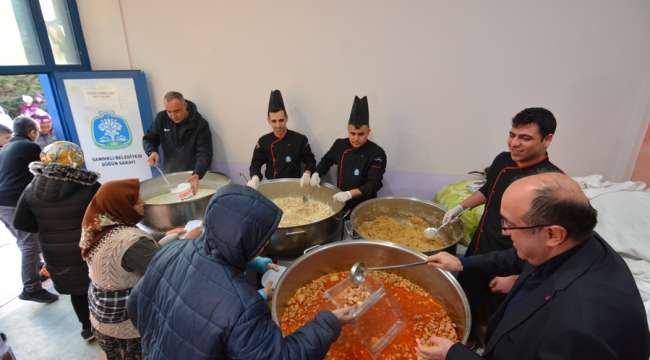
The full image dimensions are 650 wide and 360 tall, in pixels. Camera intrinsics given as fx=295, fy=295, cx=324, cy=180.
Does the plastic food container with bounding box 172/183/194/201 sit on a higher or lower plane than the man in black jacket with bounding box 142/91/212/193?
lower

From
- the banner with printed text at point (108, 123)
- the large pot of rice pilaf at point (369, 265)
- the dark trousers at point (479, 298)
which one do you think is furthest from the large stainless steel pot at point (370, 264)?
the banner with printed text at point (108, 123)

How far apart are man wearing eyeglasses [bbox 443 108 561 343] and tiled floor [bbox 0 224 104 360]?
2898 millimetres

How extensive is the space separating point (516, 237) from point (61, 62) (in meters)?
4.79

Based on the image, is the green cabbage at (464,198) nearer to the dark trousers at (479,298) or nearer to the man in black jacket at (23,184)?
the dark trousers at (479,298)

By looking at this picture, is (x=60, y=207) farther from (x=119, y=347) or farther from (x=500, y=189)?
(x=500, y=189)

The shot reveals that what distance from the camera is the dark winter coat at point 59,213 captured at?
5.92 feet

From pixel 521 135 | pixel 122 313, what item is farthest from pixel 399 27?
pixel 122 313

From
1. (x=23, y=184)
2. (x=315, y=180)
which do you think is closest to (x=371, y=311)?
(x=315, y=180)

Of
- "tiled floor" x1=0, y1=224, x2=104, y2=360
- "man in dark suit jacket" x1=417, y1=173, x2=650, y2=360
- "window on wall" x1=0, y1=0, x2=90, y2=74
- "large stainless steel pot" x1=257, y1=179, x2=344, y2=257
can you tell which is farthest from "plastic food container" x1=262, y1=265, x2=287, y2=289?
"window on wall" x1=0, y1=0, x2=90, y2=74

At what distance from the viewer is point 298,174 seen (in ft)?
10.3

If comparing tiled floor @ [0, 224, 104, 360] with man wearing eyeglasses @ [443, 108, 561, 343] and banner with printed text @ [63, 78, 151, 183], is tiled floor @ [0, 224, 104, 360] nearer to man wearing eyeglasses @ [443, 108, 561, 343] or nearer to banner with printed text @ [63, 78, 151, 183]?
banner with printed text @ [63, 78, 151, 183]

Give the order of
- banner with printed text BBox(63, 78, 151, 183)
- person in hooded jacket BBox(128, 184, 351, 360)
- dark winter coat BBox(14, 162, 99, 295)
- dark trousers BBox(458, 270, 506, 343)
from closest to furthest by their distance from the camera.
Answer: person in hooded jacket BBox(128, 184, 351, 360) < dark winter coat BBox(14, 162, 99, 295) < dark trousers BBox(458, 270, 506, 343) < banner with printed text BBox(63, 78, 151, 183)

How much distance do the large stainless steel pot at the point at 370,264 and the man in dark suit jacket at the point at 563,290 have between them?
480 mm

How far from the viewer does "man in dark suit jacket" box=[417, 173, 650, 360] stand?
83 cm
